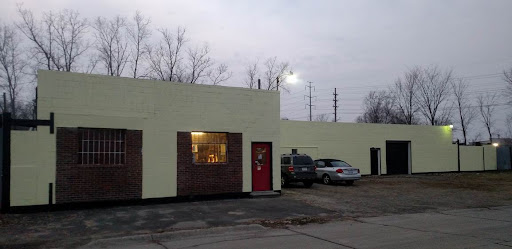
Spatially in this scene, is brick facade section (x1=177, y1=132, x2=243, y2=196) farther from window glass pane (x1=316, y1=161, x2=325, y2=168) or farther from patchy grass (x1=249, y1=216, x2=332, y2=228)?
window glass pane (x1=316, y1=161, x2=325, y2=168)

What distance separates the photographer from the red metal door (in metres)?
17.2

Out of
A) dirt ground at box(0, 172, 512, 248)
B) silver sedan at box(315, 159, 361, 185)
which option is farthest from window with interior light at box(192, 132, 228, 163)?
silver sedan at box(315, 159, 361, 185)

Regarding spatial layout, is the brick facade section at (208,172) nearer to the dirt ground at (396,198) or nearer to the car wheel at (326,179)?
the dirt ground at (396,198)

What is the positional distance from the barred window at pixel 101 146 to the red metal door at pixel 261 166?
535 cm

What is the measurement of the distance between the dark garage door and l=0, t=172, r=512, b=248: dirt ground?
11.5 meters

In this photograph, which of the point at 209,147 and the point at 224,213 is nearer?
the point at 224,213

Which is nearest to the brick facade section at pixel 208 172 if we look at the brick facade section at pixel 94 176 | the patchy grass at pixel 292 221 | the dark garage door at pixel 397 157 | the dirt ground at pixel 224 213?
the dirt ground at pixel 224 213

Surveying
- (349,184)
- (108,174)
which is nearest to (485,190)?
(349,184)

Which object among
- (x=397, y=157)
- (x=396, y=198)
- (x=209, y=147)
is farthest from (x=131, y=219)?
(x=397, y=157)

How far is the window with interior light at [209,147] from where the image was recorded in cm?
1594

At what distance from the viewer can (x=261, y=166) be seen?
56.9 ft

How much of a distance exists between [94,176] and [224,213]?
457 cm

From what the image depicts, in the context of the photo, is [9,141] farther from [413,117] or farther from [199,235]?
[413,117]

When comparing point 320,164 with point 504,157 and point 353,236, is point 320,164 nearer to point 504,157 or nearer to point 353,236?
point 353,236
